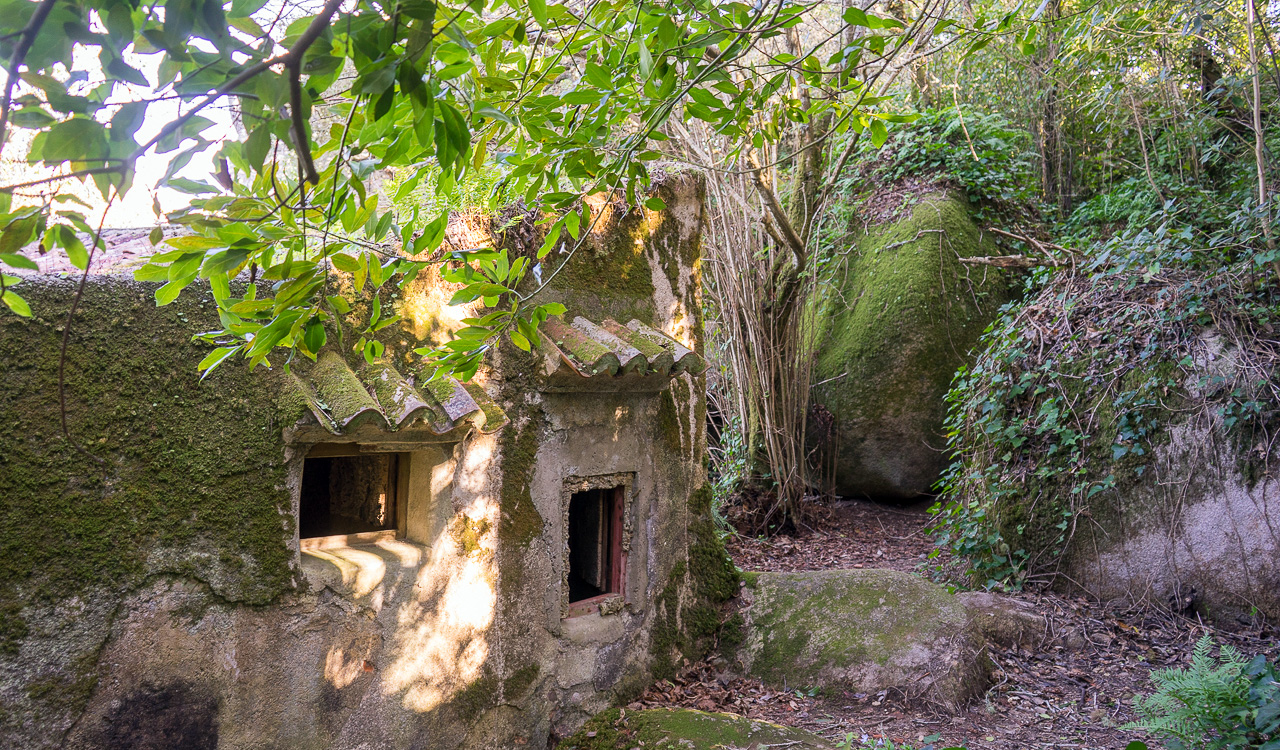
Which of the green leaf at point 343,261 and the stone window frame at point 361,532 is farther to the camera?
the stone window frame at point 361,532

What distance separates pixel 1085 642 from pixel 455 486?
4.04 m

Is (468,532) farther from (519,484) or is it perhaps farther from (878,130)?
(878,130)

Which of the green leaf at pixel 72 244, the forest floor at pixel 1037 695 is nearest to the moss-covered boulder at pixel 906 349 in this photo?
the forest floor at pixel 1037 695

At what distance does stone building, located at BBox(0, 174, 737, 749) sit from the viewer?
2662 millimetres

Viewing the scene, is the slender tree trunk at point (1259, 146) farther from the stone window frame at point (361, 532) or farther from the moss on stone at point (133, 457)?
the moss on stone at point (133, 457)

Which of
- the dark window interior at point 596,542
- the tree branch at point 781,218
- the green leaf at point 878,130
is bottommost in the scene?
the dark window interior at point 596,542

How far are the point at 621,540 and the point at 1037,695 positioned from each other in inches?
102

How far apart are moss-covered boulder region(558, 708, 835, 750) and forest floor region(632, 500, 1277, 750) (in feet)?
0.97

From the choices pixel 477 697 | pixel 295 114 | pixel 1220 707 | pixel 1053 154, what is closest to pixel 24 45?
pixel 295 114

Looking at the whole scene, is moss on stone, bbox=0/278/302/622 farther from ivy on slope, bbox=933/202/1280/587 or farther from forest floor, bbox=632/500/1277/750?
ivy on slope, bbox=933/202/1280/587

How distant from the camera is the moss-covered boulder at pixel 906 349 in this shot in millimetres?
7961

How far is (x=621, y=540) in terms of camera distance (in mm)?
4547

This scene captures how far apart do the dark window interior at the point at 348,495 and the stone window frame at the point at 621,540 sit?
955 millimetres

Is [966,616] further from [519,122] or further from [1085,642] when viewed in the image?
[519,122]
